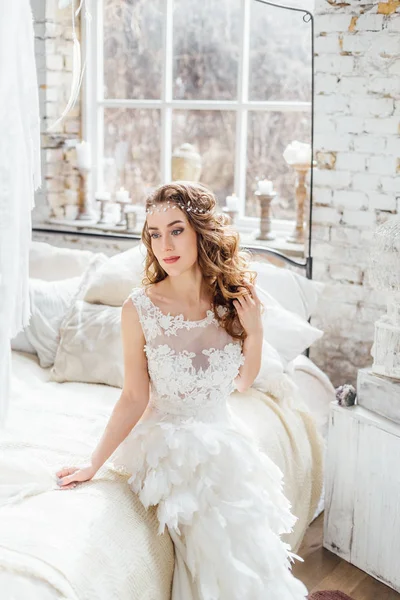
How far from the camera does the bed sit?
64.3 inches

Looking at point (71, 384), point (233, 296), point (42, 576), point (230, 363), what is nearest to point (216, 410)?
point (230, 363)

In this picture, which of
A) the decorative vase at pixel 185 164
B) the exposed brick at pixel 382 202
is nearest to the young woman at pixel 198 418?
the exposed brick at pixel 382 202

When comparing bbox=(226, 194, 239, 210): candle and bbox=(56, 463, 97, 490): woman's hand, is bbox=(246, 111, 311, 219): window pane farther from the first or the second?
bbox=(56, 463, 97, 490): woman's hand

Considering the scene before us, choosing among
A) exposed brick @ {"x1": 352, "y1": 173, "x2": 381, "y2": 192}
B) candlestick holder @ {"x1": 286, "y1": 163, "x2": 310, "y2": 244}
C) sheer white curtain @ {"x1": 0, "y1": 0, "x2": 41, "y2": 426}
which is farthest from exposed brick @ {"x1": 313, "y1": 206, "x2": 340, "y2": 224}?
sheer white curtain @ {"x1": 0, "y1": 0, "x2": 41, "y2": 426}

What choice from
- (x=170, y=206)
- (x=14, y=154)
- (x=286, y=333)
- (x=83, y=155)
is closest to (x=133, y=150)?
(x=83, y=155)

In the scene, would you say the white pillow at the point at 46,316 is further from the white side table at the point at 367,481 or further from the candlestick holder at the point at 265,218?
the white side table at the point at 367,481

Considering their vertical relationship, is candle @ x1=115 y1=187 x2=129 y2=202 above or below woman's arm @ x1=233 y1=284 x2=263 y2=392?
above

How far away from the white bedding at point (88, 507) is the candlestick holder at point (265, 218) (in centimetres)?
104

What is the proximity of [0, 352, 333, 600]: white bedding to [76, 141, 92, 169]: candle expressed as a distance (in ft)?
5.53

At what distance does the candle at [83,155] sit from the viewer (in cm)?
410

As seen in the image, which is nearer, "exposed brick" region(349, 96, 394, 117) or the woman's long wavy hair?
the woman's long wavy hair

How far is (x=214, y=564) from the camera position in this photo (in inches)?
71.5

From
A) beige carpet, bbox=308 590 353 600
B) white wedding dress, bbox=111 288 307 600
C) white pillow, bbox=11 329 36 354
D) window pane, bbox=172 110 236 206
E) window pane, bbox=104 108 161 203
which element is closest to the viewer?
white wedding dress, bbox=111 288 307 600

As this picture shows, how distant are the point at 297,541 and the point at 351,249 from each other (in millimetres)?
1202
